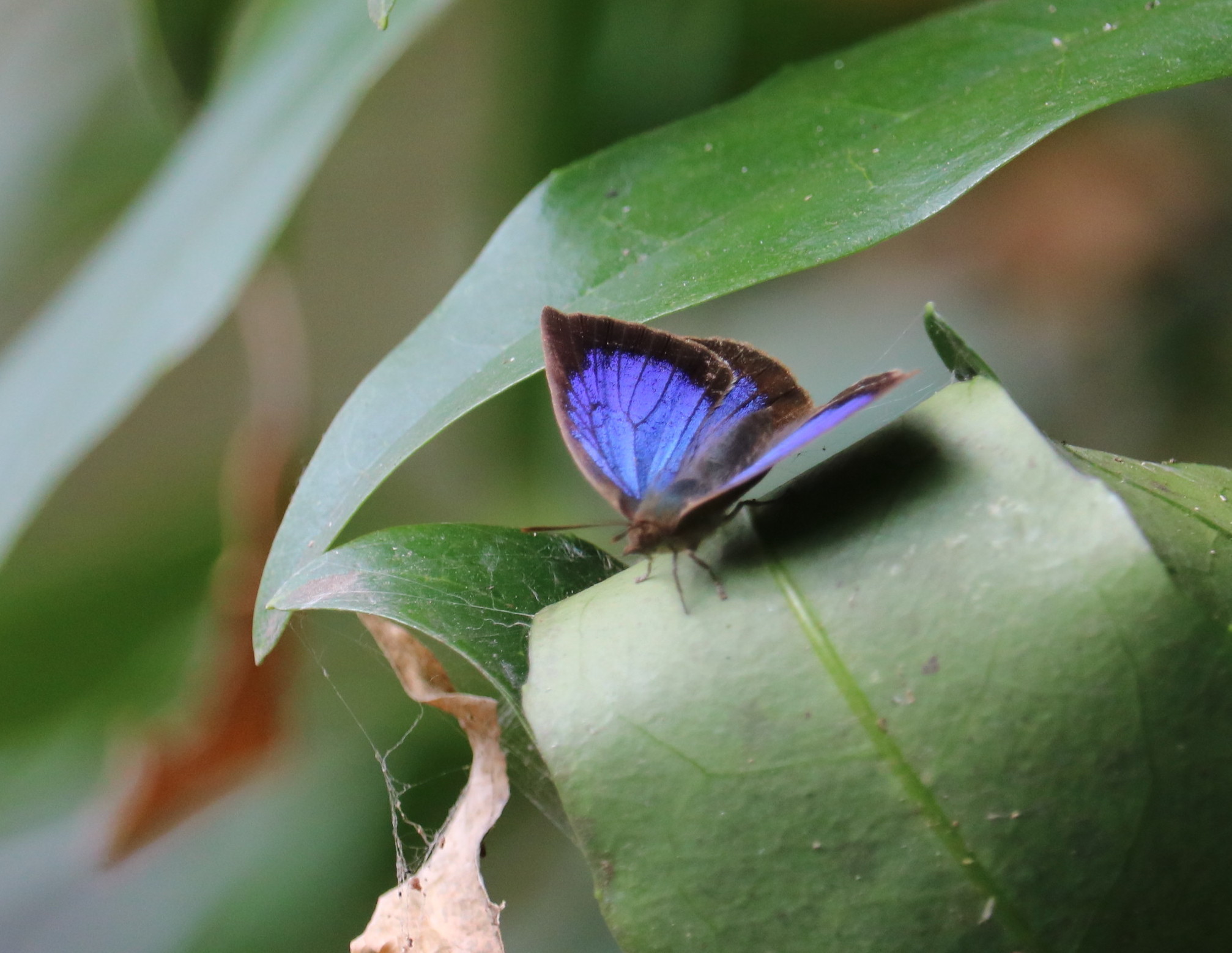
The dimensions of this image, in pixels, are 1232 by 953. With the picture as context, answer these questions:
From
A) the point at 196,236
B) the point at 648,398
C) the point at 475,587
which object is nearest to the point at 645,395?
the point at 648,398

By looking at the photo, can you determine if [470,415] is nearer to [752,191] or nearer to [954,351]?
[752,191]

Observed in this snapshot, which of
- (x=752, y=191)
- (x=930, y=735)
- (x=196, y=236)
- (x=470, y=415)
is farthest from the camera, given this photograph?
(x=470, y=415)

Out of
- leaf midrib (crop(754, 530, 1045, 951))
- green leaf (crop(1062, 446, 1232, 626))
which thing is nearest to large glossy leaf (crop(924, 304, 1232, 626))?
green leaf (crop(1062, 446, 1232, 626))

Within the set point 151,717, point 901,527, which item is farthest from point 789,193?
point 151,717

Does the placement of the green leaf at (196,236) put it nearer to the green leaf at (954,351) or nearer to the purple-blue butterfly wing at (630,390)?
the purple-blue butterfly wing at (630,390)

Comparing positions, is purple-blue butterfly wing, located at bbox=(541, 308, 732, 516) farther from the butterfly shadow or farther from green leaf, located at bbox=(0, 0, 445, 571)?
green leaf, located at bbox=(0, 0, 445, 571)

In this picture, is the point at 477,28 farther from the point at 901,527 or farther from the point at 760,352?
the point at 901,527
